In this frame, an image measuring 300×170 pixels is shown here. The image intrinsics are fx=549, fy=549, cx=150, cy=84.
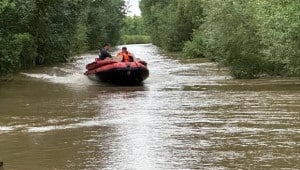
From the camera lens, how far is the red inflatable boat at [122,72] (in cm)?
1931

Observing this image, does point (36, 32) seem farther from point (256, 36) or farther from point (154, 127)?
point (154, 127)

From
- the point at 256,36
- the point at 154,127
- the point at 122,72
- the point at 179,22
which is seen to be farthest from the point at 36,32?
the point at 179,22

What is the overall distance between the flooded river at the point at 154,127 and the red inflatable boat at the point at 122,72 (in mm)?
927

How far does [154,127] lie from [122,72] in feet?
29.5

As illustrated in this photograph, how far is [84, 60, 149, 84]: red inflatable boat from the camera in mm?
19312

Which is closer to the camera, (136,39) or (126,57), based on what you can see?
(126,57)

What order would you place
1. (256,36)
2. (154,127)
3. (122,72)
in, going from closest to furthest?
(154,127)
(122,72)
(256,36)

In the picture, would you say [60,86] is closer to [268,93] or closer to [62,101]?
[62,101]

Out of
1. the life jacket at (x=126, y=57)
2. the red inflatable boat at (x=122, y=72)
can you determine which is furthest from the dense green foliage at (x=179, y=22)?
the red inflatable boat at (x=122, y=72)

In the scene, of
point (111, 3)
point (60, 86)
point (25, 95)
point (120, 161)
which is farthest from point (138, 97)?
point (111, 3)

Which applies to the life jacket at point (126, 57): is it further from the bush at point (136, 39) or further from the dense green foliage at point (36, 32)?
the bush at point (136, 39)

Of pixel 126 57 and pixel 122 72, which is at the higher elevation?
pixel 126 57

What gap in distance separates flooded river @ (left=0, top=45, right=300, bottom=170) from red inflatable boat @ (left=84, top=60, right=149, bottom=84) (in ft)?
3.04

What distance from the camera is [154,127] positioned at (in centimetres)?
1046
